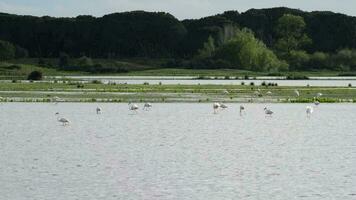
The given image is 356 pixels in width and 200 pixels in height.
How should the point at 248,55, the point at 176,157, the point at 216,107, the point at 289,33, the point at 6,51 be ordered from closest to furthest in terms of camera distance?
the point at 176,157 < the point at 216,107 < the point at 248,55 < the point at 289,33 < the point at 6,51

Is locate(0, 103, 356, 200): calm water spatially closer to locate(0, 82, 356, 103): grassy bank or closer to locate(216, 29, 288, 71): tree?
locate(0, 82, 356, 103): grassy bank

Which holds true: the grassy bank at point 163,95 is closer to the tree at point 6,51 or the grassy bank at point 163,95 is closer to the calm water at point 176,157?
the calm water at point 176,157

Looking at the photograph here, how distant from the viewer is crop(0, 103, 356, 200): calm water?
21656mm

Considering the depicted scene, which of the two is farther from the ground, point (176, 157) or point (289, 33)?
point (289, 33)

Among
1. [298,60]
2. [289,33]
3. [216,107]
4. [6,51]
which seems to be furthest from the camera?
[6,51]

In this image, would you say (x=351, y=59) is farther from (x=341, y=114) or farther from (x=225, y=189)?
(x=225, y=189)

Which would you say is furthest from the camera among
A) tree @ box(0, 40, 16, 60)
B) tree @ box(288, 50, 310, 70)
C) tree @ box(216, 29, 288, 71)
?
tree @ box(0, 40, 16, 60)

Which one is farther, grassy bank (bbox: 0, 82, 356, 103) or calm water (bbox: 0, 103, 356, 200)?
grassy bank (bbox: 0, 82, 356, 103)

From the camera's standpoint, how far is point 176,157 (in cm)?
2800

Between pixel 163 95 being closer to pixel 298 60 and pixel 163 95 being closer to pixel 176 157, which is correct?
pixel 176 157

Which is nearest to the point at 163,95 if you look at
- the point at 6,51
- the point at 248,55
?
the point at 248,55

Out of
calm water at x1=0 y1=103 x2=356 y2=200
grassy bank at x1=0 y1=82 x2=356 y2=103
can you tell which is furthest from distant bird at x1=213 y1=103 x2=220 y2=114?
grassy bank at x1=0 y1=82 x2=356 y2=103

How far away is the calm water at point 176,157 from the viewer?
853 inches

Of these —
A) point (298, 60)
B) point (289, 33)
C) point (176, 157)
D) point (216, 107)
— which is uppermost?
point (289, 33)
